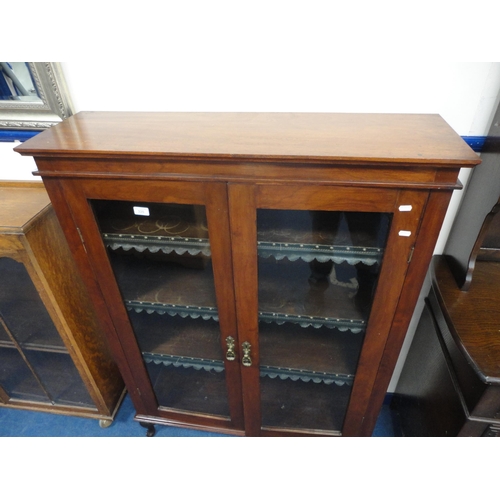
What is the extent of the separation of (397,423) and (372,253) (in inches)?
31.8

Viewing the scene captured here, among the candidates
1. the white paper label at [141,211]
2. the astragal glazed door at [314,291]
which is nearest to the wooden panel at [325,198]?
the astragal glazed door at [314,291]

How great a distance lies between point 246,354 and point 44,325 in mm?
684

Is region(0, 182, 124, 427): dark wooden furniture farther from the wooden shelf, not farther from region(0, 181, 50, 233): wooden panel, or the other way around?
the wooden shelf

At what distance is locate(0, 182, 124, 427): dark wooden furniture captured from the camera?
87cm

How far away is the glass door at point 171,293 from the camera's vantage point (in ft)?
2.44

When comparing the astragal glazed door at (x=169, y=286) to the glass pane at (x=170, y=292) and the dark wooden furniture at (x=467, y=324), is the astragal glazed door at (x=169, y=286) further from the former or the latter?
the dark wooden furniture at (x=467, y=324)

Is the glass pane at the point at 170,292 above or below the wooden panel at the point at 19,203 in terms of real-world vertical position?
below

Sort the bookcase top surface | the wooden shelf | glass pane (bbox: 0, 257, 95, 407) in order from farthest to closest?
glass pane (bbox: 0, 257, 95, 407), the wooden shelf, the bookcase top surface

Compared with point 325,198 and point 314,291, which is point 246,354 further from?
point 325,198

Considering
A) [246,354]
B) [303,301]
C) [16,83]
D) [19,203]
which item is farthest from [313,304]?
[16,83]

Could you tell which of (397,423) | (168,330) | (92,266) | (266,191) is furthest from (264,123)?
(397,423)

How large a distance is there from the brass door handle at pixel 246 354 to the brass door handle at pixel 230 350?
0.08ft

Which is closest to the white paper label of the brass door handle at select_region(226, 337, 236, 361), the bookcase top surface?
the bookcase top surface

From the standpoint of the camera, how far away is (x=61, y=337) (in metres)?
1.05
